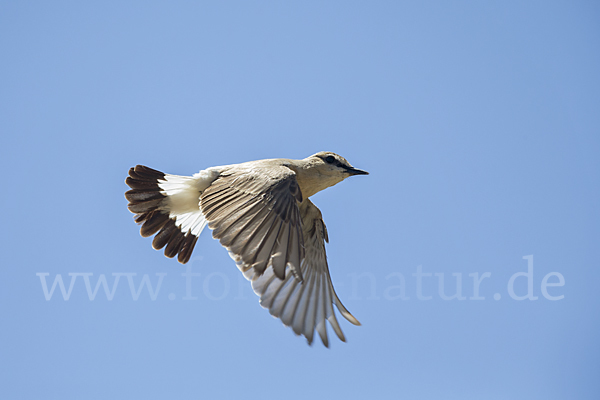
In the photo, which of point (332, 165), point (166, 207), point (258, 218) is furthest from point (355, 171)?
point (166, 207)

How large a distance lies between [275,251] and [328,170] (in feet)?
8.63

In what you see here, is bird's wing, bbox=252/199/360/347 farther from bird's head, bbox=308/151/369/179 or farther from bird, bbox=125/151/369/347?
bird's head, bbox=308/151/369/179

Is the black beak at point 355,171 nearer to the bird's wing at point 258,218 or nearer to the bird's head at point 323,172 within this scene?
the bird's head at point 323,172

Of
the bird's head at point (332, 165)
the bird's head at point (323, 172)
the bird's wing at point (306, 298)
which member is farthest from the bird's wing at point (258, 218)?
the bird's head at point (332, 165)

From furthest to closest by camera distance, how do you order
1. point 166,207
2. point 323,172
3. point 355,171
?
point 355,171 < point 323,172 < point 166,207

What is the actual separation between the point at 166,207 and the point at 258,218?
2.28 meters

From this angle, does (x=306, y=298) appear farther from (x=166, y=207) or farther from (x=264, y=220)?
(x=166, y=207)

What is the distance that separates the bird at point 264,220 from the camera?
6.17 m

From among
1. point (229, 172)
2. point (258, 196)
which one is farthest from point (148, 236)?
point (258, 196)

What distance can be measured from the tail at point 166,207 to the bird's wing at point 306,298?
4.25ft

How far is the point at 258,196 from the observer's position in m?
6.77

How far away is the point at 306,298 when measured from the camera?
309 inches

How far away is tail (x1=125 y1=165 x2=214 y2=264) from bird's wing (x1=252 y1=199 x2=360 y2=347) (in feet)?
4.25

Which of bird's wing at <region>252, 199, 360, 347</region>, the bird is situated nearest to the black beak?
the bird
